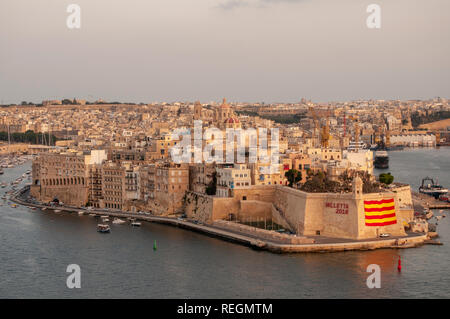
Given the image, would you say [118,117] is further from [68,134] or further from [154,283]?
[154,283]

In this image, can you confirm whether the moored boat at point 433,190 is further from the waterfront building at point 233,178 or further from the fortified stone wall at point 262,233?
the fortified stone wall at point 262,233

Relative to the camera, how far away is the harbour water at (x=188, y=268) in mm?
17266

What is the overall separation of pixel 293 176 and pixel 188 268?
22.3 ft

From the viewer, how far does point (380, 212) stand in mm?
21344

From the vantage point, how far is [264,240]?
70.3 ft

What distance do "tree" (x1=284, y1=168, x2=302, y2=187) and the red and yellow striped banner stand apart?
4050mm

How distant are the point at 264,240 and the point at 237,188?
3386 millimetres

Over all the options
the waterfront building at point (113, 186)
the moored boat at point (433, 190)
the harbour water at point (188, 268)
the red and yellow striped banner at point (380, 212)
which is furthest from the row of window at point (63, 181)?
the moored boat at point (433, 190)

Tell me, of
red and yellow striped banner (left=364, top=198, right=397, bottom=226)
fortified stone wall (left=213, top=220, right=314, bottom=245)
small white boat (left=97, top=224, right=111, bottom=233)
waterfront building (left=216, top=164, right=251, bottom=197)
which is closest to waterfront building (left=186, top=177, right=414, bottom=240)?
red and yellow striped banner (left=364, top=198, right=397, bottom=226)

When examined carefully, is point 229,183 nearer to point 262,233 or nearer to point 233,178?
point 233,178

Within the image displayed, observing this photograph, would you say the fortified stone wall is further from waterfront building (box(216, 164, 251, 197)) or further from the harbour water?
waterfront building (box(216, 164, 251, 197))

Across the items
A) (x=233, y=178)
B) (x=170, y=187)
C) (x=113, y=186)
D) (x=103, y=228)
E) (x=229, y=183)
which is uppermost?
(x=233, y=178)

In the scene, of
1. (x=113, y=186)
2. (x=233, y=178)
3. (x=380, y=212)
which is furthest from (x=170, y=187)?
(x=380, y=212)

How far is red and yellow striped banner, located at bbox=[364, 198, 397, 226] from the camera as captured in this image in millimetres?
21172
